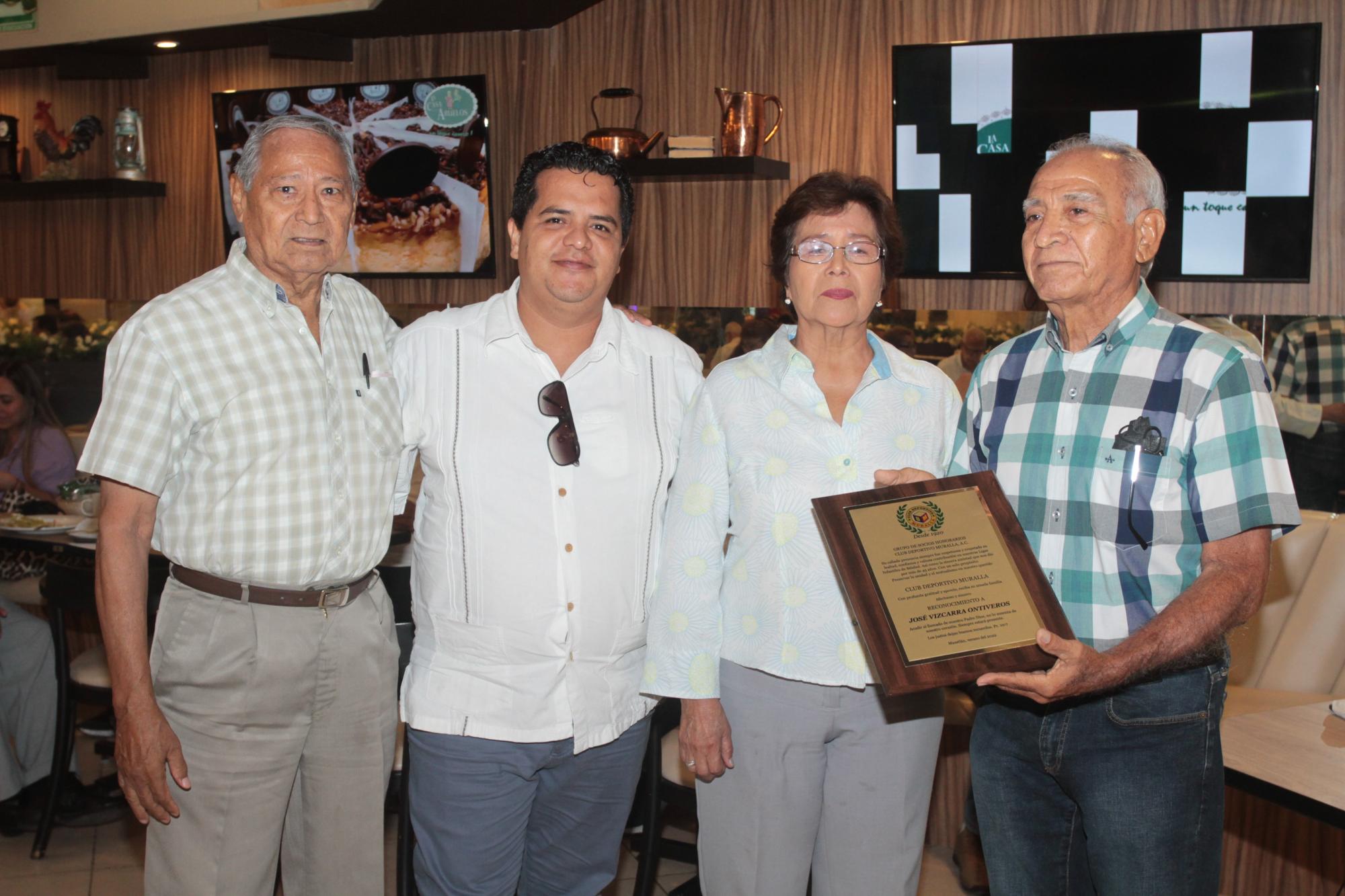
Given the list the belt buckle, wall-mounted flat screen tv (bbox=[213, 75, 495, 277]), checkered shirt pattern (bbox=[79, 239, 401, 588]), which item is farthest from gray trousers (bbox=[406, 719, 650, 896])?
wall-mounted flat screen tv (bbox=[213, 75, 495, 277])

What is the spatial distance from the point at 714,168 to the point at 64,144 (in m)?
3.21

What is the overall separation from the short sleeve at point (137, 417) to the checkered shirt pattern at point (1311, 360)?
10.1 ft

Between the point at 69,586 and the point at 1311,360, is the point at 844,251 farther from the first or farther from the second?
the point at 69,586

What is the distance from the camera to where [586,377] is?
7.25 feet

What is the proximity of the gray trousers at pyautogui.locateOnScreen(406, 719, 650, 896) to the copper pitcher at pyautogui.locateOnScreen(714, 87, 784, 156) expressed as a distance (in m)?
2.25

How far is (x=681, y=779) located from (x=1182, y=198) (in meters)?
2.29

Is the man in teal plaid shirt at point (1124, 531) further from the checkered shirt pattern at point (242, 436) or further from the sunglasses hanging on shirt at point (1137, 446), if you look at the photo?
the checkered shirt pattern at point (242, 436)

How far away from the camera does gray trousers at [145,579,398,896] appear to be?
2.05 meters

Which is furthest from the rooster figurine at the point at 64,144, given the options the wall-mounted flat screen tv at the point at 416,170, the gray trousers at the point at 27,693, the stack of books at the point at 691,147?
the stack of books at the point at 691,147

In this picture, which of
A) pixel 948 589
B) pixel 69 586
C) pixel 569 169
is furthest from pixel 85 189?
pixel 948 589

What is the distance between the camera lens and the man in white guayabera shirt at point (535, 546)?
2.12 meters

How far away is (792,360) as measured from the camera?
2104 millimetres

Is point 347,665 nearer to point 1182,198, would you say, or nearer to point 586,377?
point 586,377

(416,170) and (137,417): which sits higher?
(416,170)
